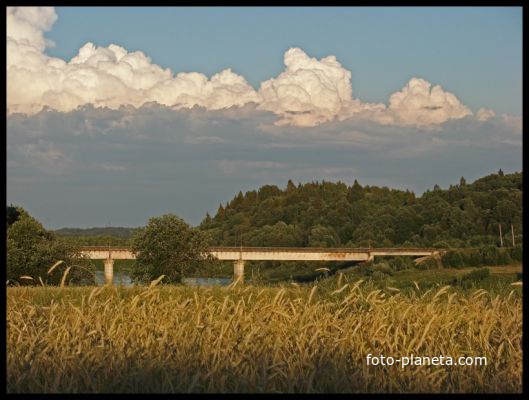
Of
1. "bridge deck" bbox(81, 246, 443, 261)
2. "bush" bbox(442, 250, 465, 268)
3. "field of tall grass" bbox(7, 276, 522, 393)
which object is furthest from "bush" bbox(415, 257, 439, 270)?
"field of tall grass" bbox(7, 276, 522, 393)

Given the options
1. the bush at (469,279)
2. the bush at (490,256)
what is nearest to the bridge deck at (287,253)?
Result: the bush at (490,256)

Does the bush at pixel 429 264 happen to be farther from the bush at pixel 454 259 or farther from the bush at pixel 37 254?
the bush at pixel 37 254

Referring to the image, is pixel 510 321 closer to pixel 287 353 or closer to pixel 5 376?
pixel 287 353

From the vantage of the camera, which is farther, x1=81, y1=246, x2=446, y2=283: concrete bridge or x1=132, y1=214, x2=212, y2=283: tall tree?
x1=81, y1=246, x2=446, y2=283: concrete bridge

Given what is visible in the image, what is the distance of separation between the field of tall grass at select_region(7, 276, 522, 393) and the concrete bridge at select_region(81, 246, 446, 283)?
111658 mm

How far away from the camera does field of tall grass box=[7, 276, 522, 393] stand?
1209 cm

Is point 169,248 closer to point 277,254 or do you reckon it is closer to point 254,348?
point 254,348

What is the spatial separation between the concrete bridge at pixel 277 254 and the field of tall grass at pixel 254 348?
11166 cm

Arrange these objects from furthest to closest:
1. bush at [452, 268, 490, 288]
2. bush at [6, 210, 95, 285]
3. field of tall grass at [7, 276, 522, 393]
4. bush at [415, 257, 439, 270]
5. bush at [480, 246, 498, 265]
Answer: bush at [415, 257, 439, 270], bush at [480, 246, 498, 265], bush at [6, 210, 95, 285], bush at [452, 268, 490, 288], field of tall grass at [7, 276, 522, 393]

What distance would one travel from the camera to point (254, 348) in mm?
12953

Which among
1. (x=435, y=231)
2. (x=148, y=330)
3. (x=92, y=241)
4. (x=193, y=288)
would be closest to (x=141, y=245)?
(x=193, y=288)

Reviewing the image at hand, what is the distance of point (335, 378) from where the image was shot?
12320 millimetres

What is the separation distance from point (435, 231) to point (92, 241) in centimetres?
7418

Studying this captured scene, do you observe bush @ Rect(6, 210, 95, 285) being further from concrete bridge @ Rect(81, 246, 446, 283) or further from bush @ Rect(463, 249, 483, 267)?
concrete bridge @ Rect(81, 246, 446, 283)
